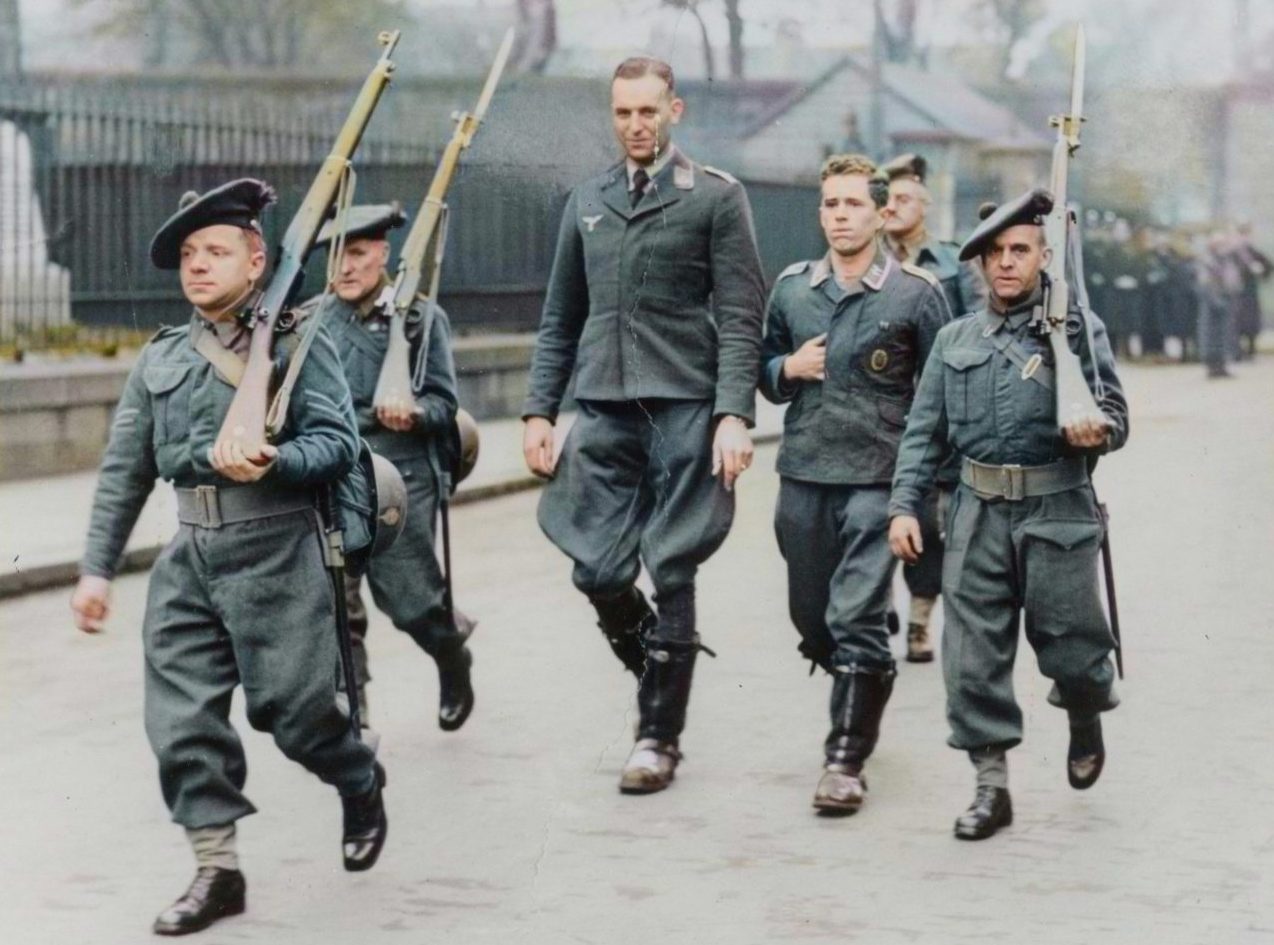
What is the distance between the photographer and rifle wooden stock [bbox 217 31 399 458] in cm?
548

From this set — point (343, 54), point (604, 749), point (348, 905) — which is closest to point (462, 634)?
point (604, 749)

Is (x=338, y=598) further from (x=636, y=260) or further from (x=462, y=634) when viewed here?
(x=462, y=634)

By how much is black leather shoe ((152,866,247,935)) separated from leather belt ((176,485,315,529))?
0.74m

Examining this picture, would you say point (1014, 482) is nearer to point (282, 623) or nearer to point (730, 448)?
point (730, 448)

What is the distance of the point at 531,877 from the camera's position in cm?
615

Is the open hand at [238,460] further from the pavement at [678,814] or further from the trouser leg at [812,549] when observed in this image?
the trouser leg at [812,549]

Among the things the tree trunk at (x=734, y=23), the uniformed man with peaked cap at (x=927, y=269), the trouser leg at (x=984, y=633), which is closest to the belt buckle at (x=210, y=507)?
the trouser leg at (x=984, y=633)

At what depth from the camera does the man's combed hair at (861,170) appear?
7.11 meters

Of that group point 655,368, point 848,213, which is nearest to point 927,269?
point 848,213

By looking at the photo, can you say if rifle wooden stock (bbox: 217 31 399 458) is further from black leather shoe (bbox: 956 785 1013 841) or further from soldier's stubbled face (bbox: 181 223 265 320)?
black leather shoe (bbox: 956 785 1013 841)

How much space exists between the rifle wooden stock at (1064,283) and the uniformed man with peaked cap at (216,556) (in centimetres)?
175

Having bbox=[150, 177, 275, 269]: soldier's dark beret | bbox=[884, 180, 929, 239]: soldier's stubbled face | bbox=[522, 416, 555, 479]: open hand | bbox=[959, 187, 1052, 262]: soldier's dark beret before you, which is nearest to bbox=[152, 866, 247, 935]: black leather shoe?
bbox=[150, 177, 275, 269]: soldier's dark beret

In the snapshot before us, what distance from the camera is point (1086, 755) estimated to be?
6.89 meters

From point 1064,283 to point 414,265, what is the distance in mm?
2241
